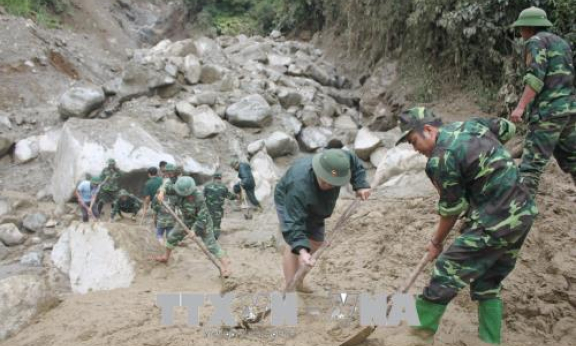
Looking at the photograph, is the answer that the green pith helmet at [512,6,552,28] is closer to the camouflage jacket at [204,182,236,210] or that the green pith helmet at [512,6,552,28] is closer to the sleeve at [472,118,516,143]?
the sleeve at [472,118,516,143]

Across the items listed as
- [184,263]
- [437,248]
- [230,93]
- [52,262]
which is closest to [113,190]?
[52,262]

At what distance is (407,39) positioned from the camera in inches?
411

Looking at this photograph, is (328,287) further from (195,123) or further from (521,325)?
(195,123)

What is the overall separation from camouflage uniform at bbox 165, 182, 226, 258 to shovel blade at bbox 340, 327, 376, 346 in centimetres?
255

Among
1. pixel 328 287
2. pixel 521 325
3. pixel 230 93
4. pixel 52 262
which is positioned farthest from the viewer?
pixel 230 93

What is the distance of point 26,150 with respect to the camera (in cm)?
994

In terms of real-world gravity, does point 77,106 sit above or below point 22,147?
above

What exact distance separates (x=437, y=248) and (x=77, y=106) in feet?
30.9

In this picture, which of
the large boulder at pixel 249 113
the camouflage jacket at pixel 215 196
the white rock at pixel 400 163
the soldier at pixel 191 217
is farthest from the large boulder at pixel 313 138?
the soldier at pixel 191 217

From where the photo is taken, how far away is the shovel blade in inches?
108

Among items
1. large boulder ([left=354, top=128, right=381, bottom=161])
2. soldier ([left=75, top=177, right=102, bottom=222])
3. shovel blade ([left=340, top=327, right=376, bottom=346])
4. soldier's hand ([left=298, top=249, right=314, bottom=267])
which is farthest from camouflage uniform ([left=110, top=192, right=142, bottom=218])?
shovel blade ([left=340, top=327, right=376, bottom=346])

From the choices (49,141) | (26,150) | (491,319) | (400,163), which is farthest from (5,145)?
(491,319)

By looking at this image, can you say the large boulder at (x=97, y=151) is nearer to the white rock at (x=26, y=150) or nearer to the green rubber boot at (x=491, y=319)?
the white rock at (x=26, y=150)

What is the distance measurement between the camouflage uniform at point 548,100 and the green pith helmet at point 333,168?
146 centimetres
